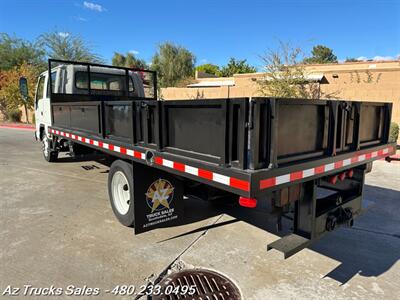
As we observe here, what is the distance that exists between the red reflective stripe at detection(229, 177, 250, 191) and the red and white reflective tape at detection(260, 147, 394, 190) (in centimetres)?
13

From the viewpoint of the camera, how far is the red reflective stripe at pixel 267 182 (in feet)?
7.08

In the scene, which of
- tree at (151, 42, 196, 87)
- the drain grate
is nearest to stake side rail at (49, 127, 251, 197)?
the drain grate

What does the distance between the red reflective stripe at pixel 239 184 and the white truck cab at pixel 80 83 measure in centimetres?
571

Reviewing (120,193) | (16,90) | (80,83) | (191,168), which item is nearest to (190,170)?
(191,168)

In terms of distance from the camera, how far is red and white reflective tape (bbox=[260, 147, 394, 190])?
2217 mm

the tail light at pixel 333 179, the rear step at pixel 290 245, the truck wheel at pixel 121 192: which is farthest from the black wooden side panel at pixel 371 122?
the truck wheel at pixel 121 192

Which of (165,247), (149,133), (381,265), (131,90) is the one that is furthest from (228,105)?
(131,90)

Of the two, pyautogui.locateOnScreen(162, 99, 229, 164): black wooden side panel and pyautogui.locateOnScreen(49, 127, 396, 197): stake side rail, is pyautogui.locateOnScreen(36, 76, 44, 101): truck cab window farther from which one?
pyautogui.locateOnScreen(162, 99, 229, 164): black wooden side panel

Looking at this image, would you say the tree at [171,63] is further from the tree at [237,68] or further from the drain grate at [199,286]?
the drain grate at [199,286]

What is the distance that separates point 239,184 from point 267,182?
215 millimetres

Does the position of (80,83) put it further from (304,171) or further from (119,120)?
(304,171)

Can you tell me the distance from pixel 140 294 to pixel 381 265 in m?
Result: 2.60

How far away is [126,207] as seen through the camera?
4223 mm

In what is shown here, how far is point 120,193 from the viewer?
14.0 ft
